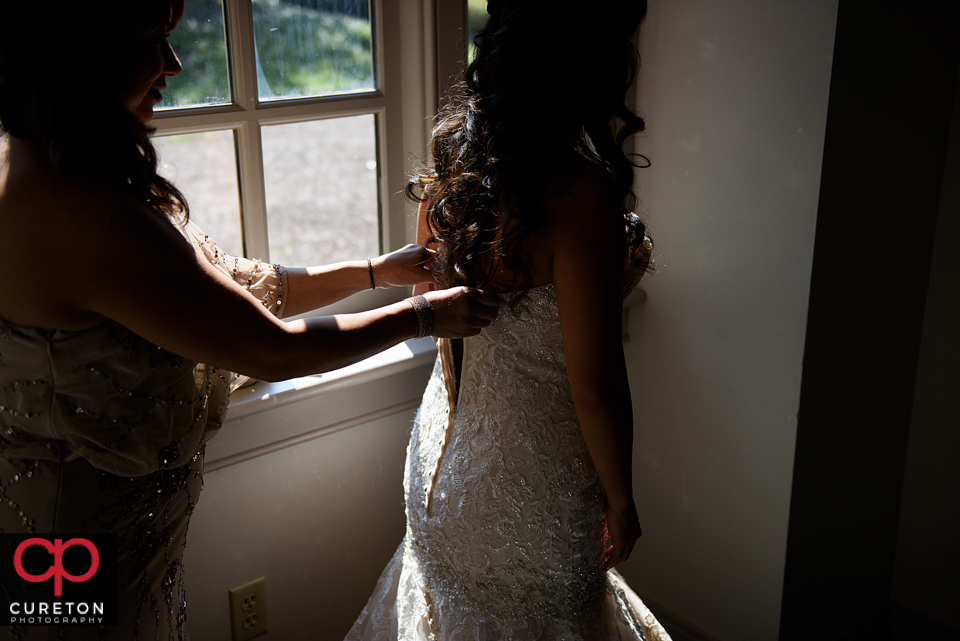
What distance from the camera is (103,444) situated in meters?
1.00

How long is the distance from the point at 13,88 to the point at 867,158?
4.96ft

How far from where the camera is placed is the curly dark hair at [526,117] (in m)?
1.13

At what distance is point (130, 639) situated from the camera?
3.52 feet

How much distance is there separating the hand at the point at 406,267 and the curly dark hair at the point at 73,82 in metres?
0.58

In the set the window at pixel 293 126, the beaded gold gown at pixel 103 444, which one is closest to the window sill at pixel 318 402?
the window at pixel 293 126

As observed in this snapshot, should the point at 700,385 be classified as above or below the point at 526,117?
below

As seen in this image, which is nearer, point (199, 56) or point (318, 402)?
point (199, 56)

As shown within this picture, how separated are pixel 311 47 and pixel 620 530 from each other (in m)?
1.12

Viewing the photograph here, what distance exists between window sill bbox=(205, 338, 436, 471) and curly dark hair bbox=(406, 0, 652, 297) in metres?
0.52

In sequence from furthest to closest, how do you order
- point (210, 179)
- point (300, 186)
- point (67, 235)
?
point (300, 186), point (210, 179), point (67, 235)

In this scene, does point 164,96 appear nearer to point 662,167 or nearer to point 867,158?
point 662,167

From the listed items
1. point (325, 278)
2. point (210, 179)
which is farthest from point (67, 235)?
point (210, 179)

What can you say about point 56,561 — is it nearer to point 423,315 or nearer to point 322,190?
point 423,315

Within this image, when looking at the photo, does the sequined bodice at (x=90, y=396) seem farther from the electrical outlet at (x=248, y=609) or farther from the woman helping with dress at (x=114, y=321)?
the electrical outlet at (x=248, y=609)
